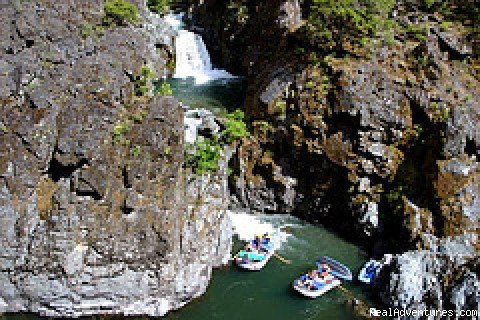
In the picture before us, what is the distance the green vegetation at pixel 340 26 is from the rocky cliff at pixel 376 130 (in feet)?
0.17

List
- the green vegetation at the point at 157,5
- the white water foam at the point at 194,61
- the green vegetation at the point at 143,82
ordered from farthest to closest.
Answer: the green vegetation at the point at 157,5 < the white water foam at the point at 194,61 < the green vegetation at the point at 143,82

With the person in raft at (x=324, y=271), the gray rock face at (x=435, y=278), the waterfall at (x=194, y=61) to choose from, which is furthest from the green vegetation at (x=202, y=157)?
the waterfall at (x=194, y=61)

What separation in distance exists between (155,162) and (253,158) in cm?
659

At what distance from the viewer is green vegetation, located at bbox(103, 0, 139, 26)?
28984 millimetres

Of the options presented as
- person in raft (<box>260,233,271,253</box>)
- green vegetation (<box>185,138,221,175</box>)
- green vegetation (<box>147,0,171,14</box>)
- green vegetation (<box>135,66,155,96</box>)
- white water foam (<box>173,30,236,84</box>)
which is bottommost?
person in raft (<box>260,233,271,253</box>)

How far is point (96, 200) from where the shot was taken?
20422 mm

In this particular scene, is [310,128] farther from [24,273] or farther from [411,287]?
[24,273]

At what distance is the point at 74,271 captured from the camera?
19469 mm

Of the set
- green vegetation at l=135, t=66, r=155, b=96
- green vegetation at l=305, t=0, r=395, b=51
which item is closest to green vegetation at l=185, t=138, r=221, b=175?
green vegetation at l=135, t=66, r=155, b=96

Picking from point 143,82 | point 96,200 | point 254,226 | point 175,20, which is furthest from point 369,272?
point 175,20

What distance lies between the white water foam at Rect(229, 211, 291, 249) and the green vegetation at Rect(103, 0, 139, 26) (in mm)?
12016

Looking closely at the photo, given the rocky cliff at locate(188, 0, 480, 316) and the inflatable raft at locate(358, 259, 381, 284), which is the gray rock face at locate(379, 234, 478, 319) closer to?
the rocky cliff at locate(188, 0, 480, 316)

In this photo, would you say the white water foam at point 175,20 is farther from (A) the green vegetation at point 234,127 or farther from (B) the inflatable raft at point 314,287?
(B) the inflatable raft at point 314,287

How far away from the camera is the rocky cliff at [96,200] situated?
19.6 m
